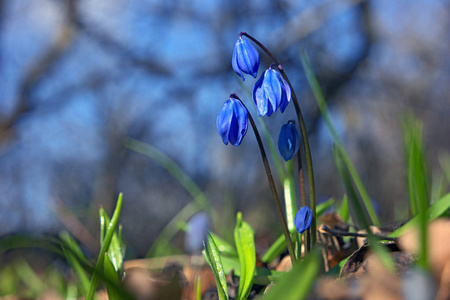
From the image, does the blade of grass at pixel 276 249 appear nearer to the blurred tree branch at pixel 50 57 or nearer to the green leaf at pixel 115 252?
the green leaf at pixel 115 252

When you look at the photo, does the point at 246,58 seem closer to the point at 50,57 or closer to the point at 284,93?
the point at 284,93

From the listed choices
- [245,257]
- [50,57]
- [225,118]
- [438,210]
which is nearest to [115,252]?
[245,257]

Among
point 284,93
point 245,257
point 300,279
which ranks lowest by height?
point 245,257

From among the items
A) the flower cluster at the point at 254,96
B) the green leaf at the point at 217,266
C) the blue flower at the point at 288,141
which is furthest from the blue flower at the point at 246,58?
the green leaf at the point at 217,266

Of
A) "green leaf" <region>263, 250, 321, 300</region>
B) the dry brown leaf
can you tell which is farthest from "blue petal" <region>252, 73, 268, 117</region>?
"green leaf" <region>263, 250, 321, 300</region>

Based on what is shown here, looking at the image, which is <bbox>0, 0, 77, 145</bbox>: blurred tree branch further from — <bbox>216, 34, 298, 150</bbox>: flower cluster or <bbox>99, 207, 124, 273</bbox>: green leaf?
<bbox>216, 34, 298, 150</bbox>: flower cluster

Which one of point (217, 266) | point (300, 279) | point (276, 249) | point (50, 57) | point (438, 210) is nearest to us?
point (300, 279)

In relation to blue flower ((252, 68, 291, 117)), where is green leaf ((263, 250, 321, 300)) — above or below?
below
